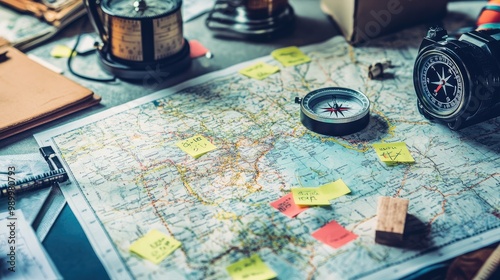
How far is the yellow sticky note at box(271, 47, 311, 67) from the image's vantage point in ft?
5.87

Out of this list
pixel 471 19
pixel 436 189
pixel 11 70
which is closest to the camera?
pixel 436 189

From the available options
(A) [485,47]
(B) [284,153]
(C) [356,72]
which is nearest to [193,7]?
(C) [356,72]

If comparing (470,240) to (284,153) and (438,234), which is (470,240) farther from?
(284,153)

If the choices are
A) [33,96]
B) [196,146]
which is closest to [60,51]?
[33,96]

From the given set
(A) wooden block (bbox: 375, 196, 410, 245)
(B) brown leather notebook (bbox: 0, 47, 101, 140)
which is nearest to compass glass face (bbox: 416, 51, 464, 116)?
(A) wooden block (bbox: 375, 196, 410, 245)

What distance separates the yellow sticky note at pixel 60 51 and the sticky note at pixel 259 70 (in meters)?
0.55

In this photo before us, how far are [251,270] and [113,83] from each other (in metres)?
0.82

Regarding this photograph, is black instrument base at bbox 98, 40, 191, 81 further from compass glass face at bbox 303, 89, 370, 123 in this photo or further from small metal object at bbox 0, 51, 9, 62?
compass glass face at bbox 303, 89, 370, 123

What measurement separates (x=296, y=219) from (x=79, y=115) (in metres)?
0.68

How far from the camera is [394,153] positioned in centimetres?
141

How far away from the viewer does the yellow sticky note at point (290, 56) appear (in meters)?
1.79

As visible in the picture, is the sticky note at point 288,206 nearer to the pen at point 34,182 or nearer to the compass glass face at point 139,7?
the pen at point 34,182

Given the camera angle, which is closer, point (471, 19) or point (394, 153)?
point (394, 153)

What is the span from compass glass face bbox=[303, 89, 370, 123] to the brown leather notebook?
1.88ft
